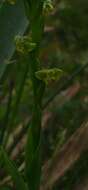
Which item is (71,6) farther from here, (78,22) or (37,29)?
(37,29)

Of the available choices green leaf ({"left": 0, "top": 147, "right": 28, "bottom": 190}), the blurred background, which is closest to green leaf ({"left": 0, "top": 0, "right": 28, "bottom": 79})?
the blurred background

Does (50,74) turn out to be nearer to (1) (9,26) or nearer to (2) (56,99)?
(1) (9,26)

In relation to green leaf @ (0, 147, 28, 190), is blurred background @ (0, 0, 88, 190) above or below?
below

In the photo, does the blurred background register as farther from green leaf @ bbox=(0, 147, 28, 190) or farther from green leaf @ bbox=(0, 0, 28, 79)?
green leaf @ bbox=(0, 147, 28, 190)

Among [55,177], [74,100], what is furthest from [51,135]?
[55,177]

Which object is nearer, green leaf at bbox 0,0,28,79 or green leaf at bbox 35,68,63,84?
green leaf at bbox 35,68,63,84

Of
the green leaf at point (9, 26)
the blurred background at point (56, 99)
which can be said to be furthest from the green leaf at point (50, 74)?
the green leaf at point (9, 26)

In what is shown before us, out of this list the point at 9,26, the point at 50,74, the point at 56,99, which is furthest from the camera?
the point at 56,99

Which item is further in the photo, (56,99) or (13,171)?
(56,99)

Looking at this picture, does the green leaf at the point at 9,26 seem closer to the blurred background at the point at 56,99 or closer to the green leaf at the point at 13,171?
the blurred background at the point at 56,99

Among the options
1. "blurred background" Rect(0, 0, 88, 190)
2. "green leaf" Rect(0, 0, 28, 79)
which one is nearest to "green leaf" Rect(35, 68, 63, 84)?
"blurred background" Rect(0, 0, 88, 190)

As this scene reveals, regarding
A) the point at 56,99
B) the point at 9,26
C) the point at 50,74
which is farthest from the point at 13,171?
the point at 56,99

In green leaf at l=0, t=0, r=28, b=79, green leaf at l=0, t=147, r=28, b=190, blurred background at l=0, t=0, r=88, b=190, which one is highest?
green leaf at l=0, t=0, r=28, b=79
